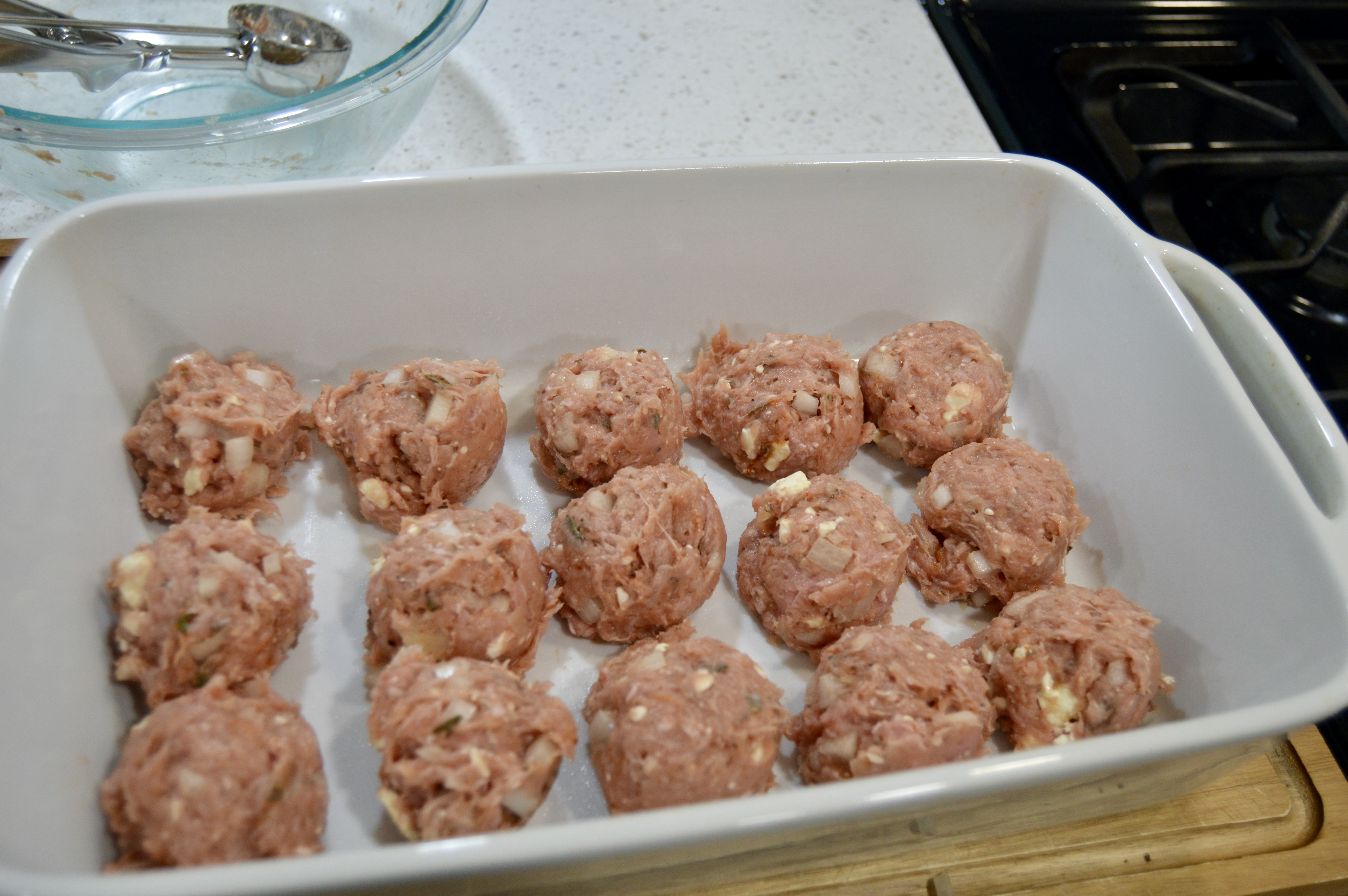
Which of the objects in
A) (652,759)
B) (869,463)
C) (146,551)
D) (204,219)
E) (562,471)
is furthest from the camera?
(869,463)

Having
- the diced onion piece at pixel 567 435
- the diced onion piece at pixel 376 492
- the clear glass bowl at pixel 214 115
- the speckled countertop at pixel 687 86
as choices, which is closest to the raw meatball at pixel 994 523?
the diced onion piece at pixel 567 435

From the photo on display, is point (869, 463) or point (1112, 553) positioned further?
point (869, 463)

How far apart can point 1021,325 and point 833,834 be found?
4.32 ft

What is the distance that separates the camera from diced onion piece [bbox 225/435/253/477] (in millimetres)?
1692

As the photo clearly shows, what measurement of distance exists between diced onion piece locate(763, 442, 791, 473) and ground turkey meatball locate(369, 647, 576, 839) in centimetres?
71

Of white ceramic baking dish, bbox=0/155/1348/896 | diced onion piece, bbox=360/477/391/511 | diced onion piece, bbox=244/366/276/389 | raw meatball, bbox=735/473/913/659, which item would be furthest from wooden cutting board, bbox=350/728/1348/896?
diced onion piece, bbox=244/366/276/389

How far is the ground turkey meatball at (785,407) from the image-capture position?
6.14 ft

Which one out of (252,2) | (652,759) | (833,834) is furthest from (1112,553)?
(252,2)

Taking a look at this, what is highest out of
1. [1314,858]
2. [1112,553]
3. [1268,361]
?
[1268,361]

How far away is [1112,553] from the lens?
1.89m

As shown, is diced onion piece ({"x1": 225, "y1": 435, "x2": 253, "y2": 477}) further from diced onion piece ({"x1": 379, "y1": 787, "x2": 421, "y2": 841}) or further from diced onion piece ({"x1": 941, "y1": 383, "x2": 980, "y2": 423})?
diced onion piece ({"x1": 941, "y1": 383, "x2": 980, "y2": 423})

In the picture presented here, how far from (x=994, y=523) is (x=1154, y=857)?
24.9 inches

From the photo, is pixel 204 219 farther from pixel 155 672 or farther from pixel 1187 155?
pixel 1187 155

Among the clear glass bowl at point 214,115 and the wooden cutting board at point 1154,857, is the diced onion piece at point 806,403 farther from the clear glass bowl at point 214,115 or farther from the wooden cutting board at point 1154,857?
the clear glass bowl at point 214,115
